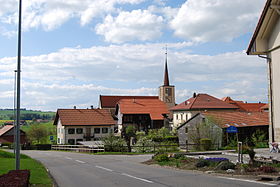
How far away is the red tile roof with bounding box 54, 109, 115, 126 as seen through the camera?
65062 millimetres

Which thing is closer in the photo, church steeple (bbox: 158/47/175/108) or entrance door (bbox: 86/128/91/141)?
entrance door (bbox: 86/128/91/141)

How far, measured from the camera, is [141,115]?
262 feet

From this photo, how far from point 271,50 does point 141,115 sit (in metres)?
60.2

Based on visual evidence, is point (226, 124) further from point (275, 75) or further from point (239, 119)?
point (275, 75)

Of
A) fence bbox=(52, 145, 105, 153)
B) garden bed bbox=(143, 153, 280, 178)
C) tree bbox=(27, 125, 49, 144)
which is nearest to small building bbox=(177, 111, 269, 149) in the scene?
fence bbox=(52, 145, 105, 153)

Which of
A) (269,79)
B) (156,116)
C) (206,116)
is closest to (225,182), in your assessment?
(269,79)

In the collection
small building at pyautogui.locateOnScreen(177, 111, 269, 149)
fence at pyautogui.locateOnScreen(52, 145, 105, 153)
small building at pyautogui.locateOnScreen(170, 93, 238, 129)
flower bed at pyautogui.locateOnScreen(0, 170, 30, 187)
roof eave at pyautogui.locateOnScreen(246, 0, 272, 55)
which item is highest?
roof eave at pyautogui.locateOnScreen(246, 0, 272, 55)

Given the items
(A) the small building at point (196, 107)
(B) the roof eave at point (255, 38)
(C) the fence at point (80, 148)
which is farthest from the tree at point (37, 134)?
(B) the roof eave at point (255, 38)

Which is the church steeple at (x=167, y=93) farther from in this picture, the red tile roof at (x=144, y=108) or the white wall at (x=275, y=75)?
the white wall at (x=275, y=75)

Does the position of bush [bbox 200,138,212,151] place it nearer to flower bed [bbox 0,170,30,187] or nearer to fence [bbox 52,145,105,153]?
fence [bbox 52,145,105,153]

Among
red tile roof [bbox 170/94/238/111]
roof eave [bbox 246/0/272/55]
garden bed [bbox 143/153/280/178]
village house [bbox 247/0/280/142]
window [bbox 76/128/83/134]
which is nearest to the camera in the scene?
garden bed [bbox 143/153/280/178]

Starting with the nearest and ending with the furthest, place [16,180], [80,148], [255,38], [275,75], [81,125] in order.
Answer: [16,180], [275,75], [255,38], [80,148], [81,125]

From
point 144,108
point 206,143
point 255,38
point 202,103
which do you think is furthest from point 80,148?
point 144,108

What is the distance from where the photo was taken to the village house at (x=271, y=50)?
1980 centimetres
